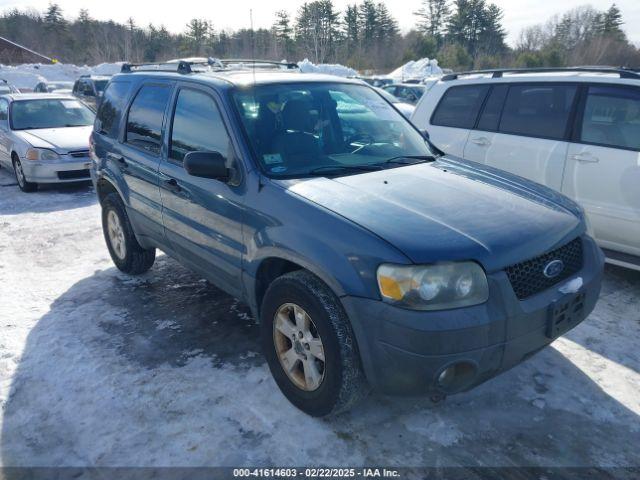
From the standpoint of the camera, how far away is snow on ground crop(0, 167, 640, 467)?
2680 mm

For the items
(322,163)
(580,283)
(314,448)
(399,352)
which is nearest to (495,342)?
(399,352)

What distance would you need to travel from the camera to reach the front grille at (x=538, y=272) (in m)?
2.53

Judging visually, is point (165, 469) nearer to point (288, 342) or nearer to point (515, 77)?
point (288, 342)

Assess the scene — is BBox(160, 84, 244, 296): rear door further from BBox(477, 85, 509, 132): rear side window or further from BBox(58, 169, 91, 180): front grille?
BBox(58, 169, 91, 180): front grille

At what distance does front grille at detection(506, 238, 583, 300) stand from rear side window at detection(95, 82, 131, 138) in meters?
3.72

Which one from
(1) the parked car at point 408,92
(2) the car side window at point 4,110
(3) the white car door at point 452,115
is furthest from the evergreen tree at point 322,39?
(3) the white car door at point 452,115

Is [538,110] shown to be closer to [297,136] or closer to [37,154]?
[297,136]

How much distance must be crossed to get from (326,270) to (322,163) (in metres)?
0.96

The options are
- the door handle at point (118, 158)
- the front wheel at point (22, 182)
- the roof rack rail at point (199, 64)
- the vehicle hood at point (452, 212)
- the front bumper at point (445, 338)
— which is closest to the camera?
the front bumper at point (445, 338)

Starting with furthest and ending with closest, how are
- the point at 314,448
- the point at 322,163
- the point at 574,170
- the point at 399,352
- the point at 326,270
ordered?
1. the point at 574,170
2. the point at 322,163
3. the point at 314,448
4. the point at 326,270
5. the point at 399,352

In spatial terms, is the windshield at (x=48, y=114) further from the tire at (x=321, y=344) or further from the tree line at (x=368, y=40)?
the tree line at (x=368, y=40)

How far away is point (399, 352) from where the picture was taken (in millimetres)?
2354

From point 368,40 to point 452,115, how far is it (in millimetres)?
67755

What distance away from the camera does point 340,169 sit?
3209mm
